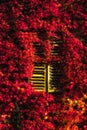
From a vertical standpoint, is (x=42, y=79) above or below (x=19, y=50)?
below

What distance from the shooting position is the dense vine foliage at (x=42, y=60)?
12469mm

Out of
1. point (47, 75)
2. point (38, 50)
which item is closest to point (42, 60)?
point (38, 50)

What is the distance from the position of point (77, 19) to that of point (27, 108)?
110 inches

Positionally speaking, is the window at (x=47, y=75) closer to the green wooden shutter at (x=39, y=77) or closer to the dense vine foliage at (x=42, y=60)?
the green wooden shutter at (x=39, y=77)

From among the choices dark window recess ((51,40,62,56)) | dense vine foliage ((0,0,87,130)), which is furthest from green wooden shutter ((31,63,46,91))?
dark window recess ((51,40,62,56))

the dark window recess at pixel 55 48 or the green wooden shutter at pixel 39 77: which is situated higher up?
the dark window recess at pixel 55 48

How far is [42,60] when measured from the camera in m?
12.8

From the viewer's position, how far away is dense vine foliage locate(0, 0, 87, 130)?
12.5 meters

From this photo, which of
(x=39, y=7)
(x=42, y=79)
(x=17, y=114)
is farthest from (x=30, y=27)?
(x=17, y=114)

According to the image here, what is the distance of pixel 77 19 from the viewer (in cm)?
1279

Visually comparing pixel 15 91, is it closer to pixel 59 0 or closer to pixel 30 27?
pixel 30 27

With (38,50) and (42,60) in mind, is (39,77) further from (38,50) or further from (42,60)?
(38,50)

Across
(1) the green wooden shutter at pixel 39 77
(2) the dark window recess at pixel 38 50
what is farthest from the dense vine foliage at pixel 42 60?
(1) the green wooden shutter at pixel 39 77

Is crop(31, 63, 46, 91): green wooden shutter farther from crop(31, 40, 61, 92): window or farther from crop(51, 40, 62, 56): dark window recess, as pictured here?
crop(51, 40, 62, 56): dark window recess
